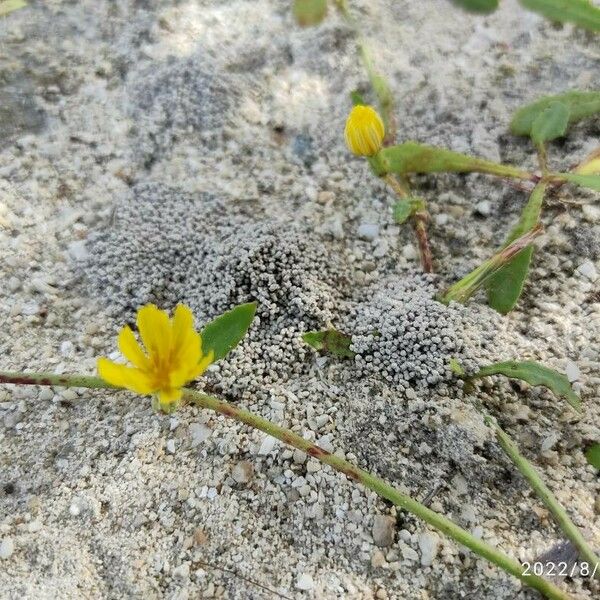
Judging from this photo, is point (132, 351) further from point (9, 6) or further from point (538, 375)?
point (9, 6)

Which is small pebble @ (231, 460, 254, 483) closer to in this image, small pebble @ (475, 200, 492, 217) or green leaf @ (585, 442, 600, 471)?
green leaf @ (585, 442, 600, 471)

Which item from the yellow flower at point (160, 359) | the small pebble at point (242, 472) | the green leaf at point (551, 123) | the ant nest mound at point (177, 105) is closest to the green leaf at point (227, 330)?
the yellow flower at point (160, 359)

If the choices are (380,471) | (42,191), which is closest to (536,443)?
(380,471)

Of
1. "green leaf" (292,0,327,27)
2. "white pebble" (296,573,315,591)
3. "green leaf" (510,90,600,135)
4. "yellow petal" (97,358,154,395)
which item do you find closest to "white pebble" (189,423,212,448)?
"yellow petal" (97,358,154,395)

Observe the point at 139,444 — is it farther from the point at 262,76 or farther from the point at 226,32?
the point at 226,32

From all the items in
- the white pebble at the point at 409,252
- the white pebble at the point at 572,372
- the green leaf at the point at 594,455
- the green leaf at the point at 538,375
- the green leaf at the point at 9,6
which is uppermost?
the green leaf at the point at 9,6

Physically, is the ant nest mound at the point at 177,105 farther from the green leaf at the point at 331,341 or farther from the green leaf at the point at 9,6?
the green leaf at the point at 331,341

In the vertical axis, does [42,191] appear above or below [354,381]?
above
